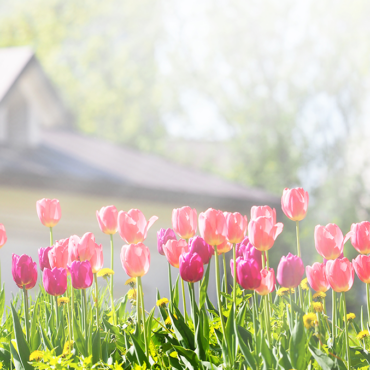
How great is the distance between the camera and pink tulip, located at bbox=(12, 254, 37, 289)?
29.3 inches

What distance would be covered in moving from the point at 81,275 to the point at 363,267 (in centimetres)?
44

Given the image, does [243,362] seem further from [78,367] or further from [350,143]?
[350,143]

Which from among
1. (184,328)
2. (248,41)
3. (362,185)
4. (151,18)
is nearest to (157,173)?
(184,328)

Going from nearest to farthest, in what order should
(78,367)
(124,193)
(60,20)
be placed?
(78,367)
(124,193)
(60,20)

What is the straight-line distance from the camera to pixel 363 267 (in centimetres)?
69

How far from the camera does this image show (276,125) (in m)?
12.6

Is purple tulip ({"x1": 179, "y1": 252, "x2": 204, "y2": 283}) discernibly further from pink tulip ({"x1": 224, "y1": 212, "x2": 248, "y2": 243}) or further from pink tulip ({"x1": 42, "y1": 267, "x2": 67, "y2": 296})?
pink tulip ({"x1": 42, "y1": 267, "x2": 67, "y2": 296})

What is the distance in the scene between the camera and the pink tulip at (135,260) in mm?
675

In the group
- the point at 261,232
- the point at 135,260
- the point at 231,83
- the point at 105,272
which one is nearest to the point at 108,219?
the point at 105,272

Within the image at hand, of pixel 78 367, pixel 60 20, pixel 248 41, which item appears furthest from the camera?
pixel 60 20

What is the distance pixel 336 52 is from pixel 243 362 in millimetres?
12349

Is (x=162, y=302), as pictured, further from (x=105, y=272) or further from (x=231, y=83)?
(x=231, y=83)

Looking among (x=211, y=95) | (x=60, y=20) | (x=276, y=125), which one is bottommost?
(x=276, y=125)

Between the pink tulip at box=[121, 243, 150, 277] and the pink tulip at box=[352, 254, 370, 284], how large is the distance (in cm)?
33
